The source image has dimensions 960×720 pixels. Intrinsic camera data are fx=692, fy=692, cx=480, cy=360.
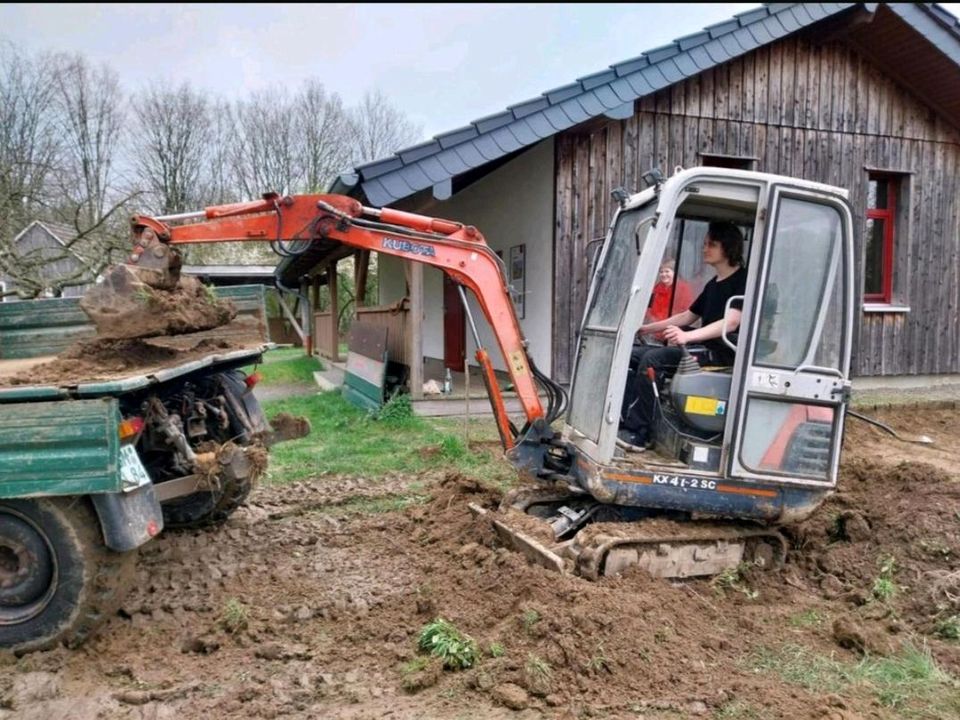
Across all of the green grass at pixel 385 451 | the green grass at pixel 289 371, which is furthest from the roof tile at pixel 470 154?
the green grass at pixel 289 371

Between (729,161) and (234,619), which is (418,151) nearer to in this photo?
(729,161)

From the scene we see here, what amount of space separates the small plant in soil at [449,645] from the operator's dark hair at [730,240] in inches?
102

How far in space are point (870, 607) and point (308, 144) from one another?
3569 cm

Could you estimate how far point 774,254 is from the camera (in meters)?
3.69

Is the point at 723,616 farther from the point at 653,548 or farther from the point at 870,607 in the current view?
the point at 870,607

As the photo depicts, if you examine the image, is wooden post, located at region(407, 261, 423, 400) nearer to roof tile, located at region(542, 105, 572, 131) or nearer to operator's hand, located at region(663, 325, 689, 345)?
roof tile, located at region(542, 105, 572, 131)

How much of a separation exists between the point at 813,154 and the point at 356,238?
8.52 metres

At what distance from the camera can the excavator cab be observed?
12.1 ft

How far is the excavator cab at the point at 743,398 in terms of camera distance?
368 centimetres

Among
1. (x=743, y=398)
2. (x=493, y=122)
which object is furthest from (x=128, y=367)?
(x=493, y=122)

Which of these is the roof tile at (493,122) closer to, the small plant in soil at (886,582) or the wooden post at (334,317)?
the small plant in soil at (886,582)

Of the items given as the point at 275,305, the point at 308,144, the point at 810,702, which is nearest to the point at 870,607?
the point at 810,702

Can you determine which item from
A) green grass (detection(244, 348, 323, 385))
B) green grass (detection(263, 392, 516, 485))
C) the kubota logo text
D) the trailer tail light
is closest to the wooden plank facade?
green grass (detection(263, 392, 516, 485))

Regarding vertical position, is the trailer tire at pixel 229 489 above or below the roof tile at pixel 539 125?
below
